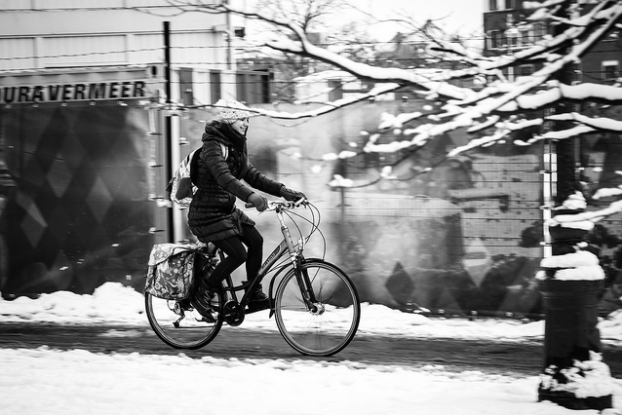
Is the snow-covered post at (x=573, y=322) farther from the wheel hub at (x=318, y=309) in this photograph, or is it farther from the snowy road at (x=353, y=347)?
the wheel hub at (x=318, y=309)

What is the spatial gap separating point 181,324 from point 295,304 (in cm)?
→ 119

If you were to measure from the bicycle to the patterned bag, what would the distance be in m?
0.13

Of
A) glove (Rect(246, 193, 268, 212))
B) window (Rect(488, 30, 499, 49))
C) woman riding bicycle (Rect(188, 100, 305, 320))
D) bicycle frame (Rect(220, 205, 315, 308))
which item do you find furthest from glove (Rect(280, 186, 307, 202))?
window (Rect(488, 30, 499, 49))

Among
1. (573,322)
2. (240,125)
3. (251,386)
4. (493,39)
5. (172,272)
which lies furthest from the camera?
(172,272)

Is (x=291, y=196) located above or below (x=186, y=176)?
below

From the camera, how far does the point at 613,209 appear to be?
14.1ft

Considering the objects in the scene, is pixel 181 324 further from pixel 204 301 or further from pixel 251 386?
pixel 251 386

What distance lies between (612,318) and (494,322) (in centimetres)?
115

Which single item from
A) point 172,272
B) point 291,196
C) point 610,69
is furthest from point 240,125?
point 610,69

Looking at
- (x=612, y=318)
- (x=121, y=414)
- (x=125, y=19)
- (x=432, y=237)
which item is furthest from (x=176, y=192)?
(x=125, y=19)

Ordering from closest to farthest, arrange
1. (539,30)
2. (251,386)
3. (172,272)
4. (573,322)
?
(539,30)
(573,322)
(251,386)
(172,272)

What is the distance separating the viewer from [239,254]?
655 centimetres

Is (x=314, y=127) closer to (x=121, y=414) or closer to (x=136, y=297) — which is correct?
(x=136, y=297)

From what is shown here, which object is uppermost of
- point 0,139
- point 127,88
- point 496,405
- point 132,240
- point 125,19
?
point 125,19
